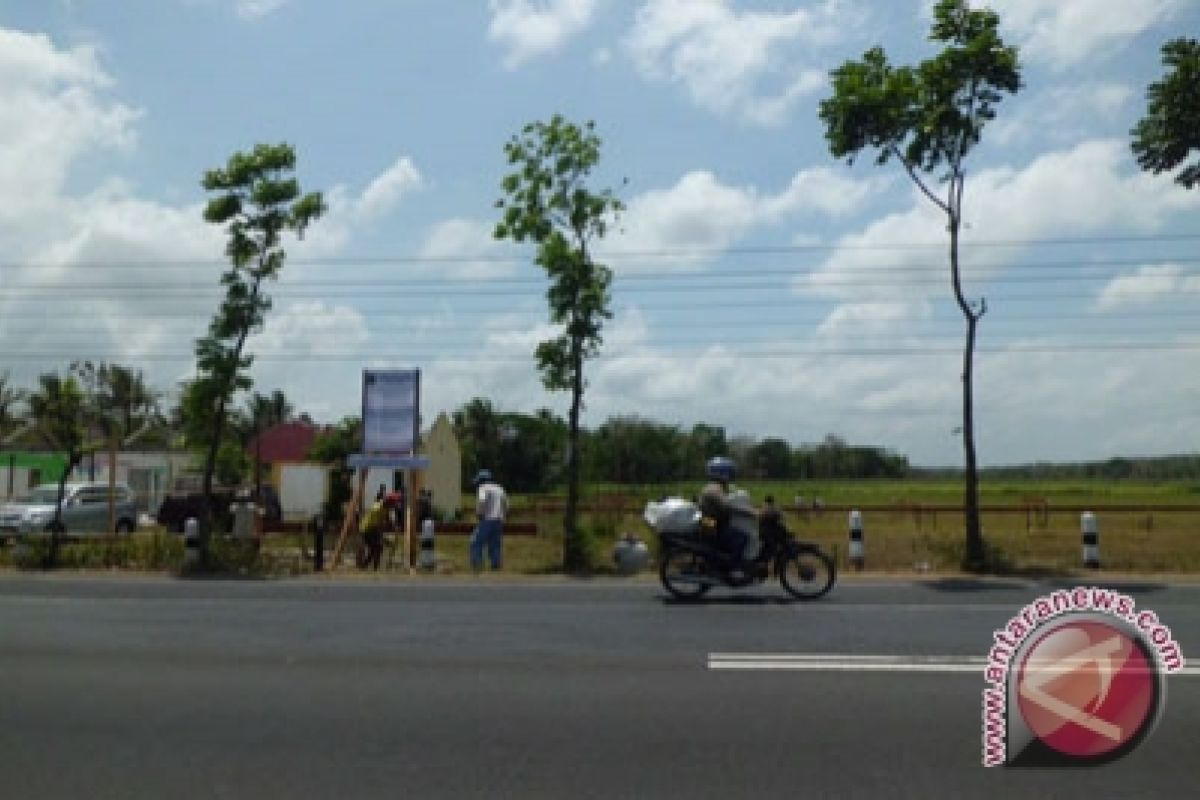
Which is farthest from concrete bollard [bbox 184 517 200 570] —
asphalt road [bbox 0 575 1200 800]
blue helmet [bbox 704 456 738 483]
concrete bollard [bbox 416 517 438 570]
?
blue helmet [bbox 704 456 738 483]

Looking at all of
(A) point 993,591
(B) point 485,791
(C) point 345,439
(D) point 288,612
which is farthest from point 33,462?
(B) point 485,791

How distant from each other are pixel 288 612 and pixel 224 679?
13.7ft

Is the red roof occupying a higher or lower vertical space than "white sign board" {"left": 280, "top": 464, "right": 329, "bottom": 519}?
higher

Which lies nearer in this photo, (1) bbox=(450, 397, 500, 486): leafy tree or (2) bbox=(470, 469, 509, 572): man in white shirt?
(2) bbox=(470, 469, 509, 572): man in white shirt

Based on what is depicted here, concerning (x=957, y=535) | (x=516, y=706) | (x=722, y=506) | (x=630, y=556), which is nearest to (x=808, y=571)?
(x=722, y=506)

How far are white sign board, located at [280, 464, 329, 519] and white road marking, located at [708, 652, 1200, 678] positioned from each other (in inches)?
1651

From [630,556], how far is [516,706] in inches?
411

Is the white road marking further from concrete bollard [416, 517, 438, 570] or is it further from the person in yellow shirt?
the person in yellow shirt

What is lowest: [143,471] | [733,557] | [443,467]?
[733,557]

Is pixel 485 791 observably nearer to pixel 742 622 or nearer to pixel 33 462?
pixel 742 622

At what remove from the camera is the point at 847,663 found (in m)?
8.98

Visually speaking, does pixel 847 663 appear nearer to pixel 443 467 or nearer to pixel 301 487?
pixel 443 467

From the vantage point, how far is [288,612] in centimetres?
1270

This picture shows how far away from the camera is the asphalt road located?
19.4 ft
